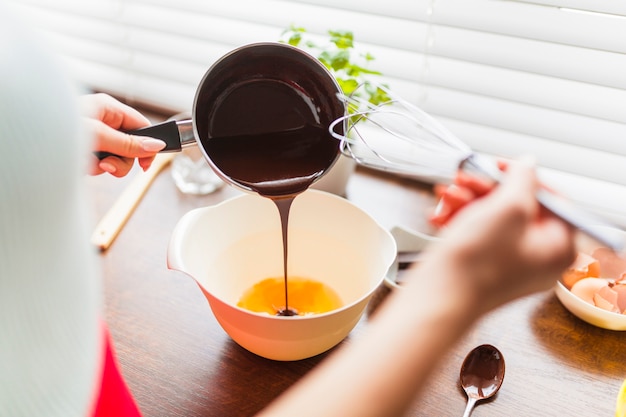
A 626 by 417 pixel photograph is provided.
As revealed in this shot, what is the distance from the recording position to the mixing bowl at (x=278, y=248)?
79 cm

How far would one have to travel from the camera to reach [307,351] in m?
0.74

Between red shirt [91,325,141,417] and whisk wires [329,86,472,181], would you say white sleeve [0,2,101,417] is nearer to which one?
red shirt [91,325,141,417]

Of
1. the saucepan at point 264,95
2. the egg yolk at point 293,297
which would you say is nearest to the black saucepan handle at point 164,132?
the saucepan at point 264,95

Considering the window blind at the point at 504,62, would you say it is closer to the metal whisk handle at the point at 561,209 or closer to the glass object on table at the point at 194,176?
the glass object on table at the point at 194,176

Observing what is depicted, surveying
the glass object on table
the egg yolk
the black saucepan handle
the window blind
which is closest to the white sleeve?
the black saucepan handle

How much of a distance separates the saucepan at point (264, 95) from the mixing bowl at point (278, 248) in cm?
13

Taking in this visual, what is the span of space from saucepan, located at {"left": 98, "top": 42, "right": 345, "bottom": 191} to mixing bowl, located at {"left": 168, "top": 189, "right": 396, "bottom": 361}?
0.42 ft

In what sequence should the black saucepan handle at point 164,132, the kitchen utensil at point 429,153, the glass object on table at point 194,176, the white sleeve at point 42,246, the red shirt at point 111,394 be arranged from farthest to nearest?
the glass object on table at point 194,176 < the black saucepan handle at point 164,132 < the red shirt at point 111,394 < the kitchen utensil at point 429,153 < the white sleeve at point 42,246

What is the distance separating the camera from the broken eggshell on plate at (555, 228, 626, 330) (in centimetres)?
81

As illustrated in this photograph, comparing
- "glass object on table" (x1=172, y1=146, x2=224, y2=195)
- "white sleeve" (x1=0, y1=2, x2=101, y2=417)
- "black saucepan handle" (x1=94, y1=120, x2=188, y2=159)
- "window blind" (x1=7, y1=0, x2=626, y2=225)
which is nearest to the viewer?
"white sleeve" (x1=0, y1=2, x2=101, y2=417)

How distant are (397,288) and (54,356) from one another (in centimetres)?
50

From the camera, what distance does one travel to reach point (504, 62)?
1.00 meters

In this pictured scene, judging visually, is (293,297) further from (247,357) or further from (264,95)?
(264,95)

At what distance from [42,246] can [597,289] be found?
0.70m
